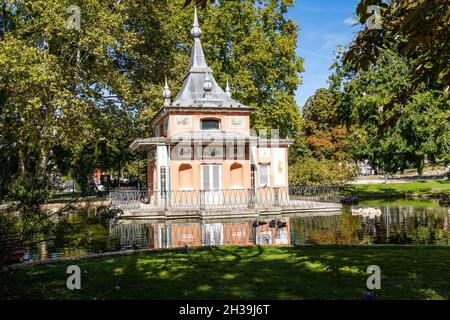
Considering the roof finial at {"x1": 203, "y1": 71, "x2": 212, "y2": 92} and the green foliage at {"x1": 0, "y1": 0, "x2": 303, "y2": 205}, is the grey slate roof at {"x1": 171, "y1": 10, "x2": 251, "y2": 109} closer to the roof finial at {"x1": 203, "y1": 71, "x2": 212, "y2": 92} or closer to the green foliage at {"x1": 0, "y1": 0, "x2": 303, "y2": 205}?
the roof finial at {"x1": 203, "y1": 71, "x2": 212, "y2": 92}

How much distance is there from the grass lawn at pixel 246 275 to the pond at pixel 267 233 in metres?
3.17

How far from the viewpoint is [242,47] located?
39188 millimetres

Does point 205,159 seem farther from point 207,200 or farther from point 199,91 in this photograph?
point 199,91

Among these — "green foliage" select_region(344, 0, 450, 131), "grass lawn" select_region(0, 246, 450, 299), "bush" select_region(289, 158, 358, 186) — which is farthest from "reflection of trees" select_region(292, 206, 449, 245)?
"bush" select_region(289, 158, 358, 186)

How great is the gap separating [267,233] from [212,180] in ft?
37.4

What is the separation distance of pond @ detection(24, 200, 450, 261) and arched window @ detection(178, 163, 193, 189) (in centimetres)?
567

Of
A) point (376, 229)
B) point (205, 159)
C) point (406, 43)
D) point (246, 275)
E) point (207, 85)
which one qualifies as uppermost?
point (207, 85)

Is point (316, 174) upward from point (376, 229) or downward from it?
upward

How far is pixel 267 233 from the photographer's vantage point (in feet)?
55.4

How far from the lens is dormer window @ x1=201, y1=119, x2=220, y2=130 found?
28891 millimetres

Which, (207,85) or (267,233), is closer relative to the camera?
(267,233)

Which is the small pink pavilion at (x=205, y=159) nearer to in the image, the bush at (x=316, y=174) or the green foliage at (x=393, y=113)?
the bush at (x=316, y=174)

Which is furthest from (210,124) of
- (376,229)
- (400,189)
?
(400,189)

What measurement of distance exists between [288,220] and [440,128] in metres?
17.9
